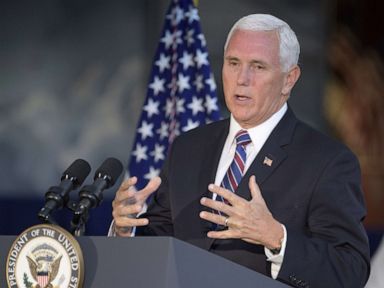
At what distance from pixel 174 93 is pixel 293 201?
72.9 inches

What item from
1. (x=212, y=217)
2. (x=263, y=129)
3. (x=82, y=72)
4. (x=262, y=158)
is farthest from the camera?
(x=82, y=72)

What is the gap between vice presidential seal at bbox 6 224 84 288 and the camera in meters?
2.84

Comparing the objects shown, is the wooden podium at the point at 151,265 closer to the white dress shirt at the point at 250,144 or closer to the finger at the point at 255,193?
the finger at the point at 255,193

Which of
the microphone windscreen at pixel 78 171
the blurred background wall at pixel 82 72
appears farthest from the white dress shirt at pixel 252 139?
the blurred background wall at pixel 82 72

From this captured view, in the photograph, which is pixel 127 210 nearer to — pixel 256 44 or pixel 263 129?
pixel 263 129

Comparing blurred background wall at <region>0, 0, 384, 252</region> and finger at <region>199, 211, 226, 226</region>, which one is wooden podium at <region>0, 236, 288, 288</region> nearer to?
finger at <region>199, 211, 226, 226</region>

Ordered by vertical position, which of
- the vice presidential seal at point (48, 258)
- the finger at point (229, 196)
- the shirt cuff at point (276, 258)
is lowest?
the shirt cuff at point (276, 258)

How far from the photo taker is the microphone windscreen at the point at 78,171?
313 cm

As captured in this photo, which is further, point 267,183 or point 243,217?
point 267,183

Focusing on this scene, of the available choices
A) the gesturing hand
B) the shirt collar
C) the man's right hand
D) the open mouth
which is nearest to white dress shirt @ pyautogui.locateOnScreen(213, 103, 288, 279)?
the shirt collar

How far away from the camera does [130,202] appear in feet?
11.2

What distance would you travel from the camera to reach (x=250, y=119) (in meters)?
3.68

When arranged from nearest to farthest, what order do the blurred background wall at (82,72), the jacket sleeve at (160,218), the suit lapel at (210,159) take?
the suit lapel at (210,159)
the jacket sleeve at (160,218)
the blurred background wall at (82,72)

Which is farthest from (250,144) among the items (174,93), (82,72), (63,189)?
(82,72)
